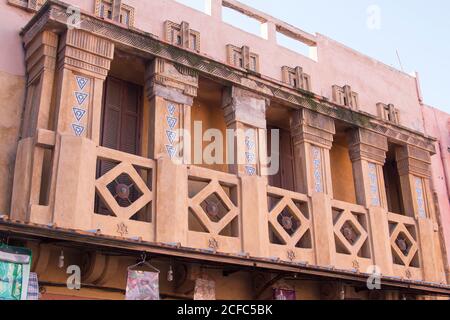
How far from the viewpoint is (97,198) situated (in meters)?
7.98

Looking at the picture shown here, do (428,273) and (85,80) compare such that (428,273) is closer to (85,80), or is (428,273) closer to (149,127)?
(149,127)

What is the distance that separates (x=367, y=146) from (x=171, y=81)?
11.8 ft

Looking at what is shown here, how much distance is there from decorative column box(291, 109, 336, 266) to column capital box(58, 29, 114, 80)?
3164 millimetres

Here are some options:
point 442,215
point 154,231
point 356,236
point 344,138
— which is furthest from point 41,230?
point 442,215

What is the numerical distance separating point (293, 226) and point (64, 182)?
11.5 feet

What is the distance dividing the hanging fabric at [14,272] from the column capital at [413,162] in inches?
265

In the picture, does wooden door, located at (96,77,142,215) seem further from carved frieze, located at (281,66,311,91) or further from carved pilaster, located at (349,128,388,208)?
carved pilaster, located at (349,128,388,208)

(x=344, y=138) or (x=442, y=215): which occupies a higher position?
(x=344, y=138)

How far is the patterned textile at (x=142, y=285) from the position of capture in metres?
7.01

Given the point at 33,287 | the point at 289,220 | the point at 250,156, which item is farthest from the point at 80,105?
the point at 289,220

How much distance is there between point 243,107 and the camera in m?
9.12

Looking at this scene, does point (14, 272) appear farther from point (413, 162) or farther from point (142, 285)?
point (413, 162)
